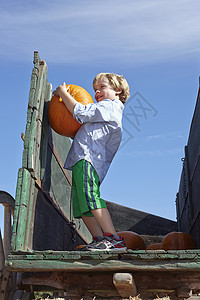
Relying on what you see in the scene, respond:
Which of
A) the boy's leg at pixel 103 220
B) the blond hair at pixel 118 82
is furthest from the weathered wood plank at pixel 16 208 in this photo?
the blond hair at pixel 118 82

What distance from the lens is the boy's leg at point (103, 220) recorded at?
11.8 feet

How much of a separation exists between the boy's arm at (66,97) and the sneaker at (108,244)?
4.30ft

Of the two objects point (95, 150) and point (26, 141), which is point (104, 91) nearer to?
point (95, 150)

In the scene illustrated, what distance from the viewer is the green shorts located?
368 centimetres

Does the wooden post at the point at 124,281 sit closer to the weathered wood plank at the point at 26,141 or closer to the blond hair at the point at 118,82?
the weathered wood plank at the point at 26,141

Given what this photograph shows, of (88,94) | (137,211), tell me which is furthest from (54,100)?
(137,211)

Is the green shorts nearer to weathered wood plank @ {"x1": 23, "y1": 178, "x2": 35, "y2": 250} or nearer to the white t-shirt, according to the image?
the white t-shirt

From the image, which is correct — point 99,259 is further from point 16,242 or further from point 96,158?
point 96,158

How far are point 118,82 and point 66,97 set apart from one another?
2.08 ft

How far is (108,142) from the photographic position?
13.5 ft

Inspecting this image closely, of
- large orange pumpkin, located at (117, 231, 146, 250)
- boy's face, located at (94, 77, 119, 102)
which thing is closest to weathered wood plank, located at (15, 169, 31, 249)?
boy's face, located at (94, 77, 119, 102)

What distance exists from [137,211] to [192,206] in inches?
112

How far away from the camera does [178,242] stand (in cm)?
525

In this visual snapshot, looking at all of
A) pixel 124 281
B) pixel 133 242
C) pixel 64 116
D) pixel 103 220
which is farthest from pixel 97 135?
pixel 133 242
